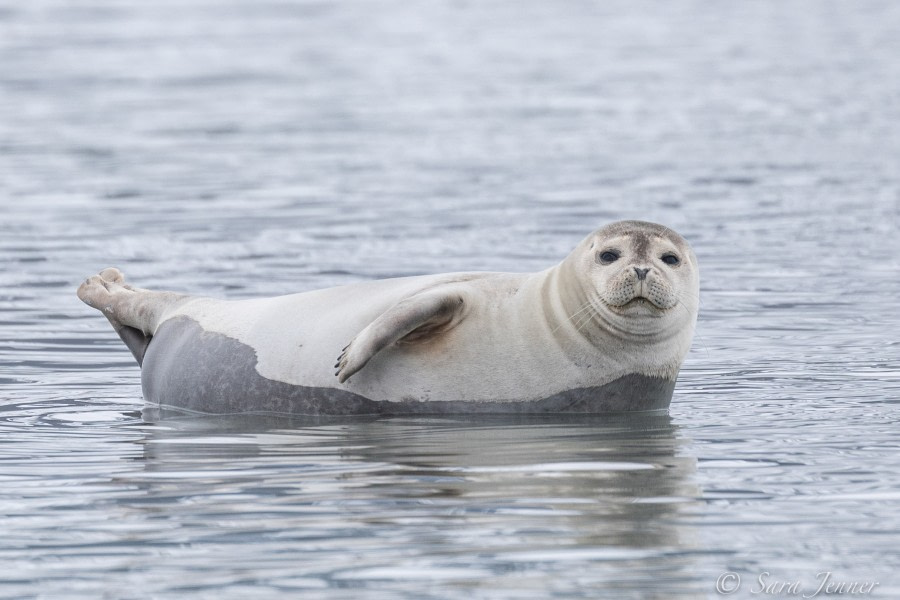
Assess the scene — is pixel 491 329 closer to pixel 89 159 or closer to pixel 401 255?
pixel 401 255

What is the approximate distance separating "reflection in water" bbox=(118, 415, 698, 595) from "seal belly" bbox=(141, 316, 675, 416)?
0.10m

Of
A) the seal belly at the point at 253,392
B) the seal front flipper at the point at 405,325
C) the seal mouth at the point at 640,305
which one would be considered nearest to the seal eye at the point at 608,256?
the seal mouth at the point at 640,305

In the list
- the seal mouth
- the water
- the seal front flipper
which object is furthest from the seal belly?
the seal mouth

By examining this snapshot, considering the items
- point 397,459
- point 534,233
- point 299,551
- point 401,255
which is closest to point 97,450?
point 397,459

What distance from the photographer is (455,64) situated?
2997 centimetres

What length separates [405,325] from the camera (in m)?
8.45

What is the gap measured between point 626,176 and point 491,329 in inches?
383

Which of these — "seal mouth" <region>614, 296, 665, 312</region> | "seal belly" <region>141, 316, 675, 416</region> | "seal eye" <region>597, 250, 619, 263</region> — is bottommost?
"seal belly" <region>141, 316, 675, 416</region>

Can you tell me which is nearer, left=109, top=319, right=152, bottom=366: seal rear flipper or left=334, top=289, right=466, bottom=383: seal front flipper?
left=334, top=289, right=466, bottom=383: seal front flipper

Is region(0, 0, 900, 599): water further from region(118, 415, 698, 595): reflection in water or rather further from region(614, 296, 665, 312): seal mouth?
region(614, 296, 665, 312): seal mouth

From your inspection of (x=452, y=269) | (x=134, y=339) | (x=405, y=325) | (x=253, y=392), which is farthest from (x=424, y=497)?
(x=452, y=269)

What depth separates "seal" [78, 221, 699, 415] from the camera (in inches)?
334

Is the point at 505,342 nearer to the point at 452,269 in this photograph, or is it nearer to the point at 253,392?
the point at 253,392

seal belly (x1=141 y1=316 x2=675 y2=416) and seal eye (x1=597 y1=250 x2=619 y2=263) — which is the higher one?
seal eye (x1=597 y1=250 x2=619 y2=263)
